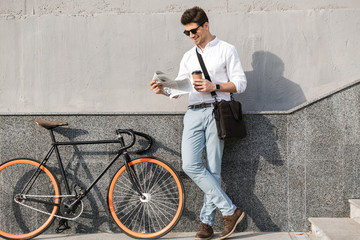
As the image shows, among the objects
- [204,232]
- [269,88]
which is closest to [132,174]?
[204,232]

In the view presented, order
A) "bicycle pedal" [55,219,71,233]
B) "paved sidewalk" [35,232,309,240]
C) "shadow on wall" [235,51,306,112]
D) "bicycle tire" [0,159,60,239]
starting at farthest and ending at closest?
"shadow on wall" [235,51,306,112]
"bicycle tire" [0,159,60,239]
"bicycle pedal" [55,219,71,233]
"paved sidewalk" [35,232,309,240]

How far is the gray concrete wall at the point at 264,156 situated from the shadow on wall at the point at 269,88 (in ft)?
1.13

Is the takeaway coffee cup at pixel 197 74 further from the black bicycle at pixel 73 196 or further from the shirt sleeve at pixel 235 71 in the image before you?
the black bicycle at pixel 73 196

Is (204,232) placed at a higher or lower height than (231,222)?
lower

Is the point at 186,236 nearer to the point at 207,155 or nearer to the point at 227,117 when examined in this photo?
the point at 207,155

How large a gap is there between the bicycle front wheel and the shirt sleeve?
1.30m

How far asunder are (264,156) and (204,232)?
107 cm

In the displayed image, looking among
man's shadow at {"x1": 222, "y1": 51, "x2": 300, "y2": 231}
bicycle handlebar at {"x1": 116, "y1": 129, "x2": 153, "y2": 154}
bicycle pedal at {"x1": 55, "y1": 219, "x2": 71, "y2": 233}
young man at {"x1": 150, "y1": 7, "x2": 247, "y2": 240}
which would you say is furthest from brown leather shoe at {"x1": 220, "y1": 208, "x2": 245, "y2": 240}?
bicycle pedal at {"x1": 55, "y1": 219, "x2": 71, "y2": 233}

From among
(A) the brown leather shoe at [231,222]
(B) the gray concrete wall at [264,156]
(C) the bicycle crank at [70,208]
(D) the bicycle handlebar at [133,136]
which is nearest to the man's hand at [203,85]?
(B) the gray concrete wall at [264,156]

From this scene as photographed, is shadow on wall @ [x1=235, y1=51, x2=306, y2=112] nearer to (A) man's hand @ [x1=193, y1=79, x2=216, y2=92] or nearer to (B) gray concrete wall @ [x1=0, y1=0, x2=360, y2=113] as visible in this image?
(B) gray concrete wall @ [x1=0, y1=0, x2=360, y2=113]

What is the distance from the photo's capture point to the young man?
168 inches

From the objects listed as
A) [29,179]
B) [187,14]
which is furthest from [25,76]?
[187,14]

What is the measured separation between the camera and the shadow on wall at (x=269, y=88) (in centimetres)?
502

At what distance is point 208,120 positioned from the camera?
433 cm
